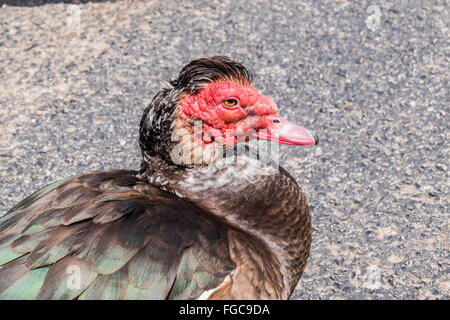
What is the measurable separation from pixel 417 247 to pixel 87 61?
3025 mm

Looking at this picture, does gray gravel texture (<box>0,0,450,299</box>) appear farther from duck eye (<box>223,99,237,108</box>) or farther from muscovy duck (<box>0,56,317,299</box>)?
duck eye (<box>223,99,237,108</box>)

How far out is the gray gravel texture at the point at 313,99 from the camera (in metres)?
3.58

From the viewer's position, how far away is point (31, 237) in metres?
2.54

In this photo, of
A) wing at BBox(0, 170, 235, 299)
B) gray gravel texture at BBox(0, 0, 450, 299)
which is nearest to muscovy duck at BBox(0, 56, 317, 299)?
wing at BBox(0, 170, 235, 299)

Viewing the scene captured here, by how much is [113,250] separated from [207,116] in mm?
797

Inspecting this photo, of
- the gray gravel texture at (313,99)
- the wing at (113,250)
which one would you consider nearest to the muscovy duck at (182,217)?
the wing at (113,250)

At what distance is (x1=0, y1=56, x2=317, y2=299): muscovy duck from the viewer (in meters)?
2.41

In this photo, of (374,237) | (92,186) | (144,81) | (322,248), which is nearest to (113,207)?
(92,186)

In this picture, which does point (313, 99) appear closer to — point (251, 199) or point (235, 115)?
point (235, 115)

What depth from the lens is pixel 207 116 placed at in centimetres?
286

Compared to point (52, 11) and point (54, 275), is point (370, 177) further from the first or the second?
point (52, 11)

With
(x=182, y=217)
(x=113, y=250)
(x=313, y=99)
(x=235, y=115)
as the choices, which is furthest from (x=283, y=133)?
(x=313, y=99)

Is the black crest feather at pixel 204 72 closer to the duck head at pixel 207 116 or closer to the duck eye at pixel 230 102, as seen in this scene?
the duck head at pixel 207 116

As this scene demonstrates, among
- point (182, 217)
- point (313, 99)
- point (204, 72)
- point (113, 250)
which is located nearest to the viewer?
point (113, 250)
